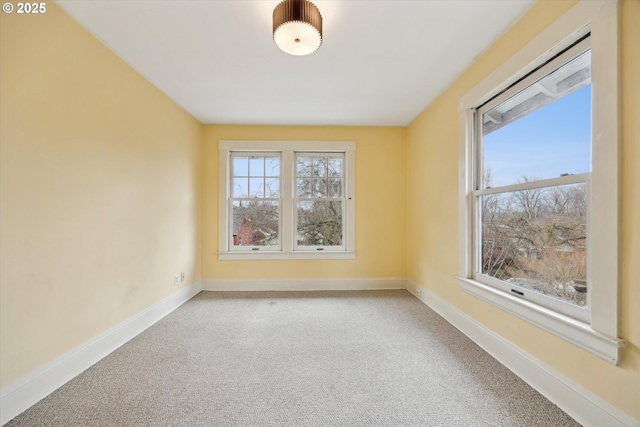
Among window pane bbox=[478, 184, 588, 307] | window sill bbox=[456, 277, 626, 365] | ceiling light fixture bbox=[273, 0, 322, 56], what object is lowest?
window sill bbox=[456, 277, 626, 365]

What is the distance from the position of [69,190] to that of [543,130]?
327 cm

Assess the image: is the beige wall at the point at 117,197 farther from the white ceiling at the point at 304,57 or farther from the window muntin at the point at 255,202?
the window muntin at the point at 255,202

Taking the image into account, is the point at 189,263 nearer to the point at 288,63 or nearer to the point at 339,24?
the point at 288,63

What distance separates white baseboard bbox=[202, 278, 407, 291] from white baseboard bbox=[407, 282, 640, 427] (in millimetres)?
1449

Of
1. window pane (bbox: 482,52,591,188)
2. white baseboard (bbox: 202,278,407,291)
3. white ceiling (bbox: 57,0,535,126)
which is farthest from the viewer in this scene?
white baseboard (bbox: 202,278,407,291)

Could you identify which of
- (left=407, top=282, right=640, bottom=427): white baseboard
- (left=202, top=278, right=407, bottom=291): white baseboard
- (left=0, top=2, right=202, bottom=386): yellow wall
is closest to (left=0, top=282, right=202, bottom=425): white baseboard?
(left=0, top=2, right=202, bottom=386): yellow wall

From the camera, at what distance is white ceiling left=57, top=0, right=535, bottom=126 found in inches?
65.7

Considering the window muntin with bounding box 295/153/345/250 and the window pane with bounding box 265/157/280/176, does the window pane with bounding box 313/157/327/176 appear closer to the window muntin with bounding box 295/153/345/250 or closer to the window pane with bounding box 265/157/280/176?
the window muntin with bounding box 295/153/345/250

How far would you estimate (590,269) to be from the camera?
1.33 m

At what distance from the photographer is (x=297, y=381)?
1686 mm

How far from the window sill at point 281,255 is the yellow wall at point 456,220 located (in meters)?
1.06

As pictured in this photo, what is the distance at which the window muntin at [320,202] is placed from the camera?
3.90 meters

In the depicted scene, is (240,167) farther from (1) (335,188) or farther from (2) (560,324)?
(2) (560,324)

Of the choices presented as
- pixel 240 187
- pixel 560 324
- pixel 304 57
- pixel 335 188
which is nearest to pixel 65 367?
pixel 240 187
